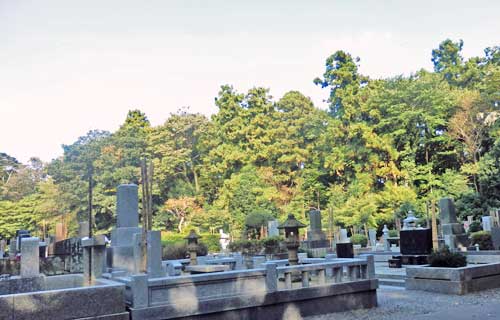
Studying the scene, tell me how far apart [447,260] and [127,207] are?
9516 mm

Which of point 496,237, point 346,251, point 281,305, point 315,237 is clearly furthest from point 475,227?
point 281,305

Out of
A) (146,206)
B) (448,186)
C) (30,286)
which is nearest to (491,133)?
(448,186)

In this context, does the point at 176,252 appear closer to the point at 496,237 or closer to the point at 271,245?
the point at 271,245

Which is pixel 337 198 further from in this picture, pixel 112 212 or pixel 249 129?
pixel 112 212

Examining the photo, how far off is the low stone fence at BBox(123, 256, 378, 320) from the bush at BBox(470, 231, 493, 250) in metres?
12.6

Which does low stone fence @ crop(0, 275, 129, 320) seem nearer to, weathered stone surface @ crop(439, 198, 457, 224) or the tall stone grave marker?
the tall stone grave marker

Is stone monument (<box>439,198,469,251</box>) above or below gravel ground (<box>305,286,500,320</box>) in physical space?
above

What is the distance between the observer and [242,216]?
39.1 metres

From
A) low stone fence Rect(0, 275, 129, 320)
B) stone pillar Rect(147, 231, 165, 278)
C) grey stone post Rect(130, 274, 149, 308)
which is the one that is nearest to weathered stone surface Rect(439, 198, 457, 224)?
stone pillar Rect(147, 231, 165, 278)

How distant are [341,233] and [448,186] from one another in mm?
A: 13448

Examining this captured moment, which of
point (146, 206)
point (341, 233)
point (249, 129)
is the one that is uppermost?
point (249, 129)

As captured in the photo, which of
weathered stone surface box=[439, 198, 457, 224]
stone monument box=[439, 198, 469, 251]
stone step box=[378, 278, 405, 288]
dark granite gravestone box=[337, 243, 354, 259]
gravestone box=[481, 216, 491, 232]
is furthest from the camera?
gravestone box=[481, 216, 491, 232]

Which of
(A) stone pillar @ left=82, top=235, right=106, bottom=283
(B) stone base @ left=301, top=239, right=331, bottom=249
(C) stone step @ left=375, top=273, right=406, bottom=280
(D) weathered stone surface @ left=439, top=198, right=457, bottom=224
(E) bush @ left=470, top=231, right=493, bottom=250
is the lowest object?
(C) stone step @ left=375, top=273, right=406, bottom=280

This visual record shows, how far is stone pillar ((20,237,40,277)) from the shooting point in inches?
374
